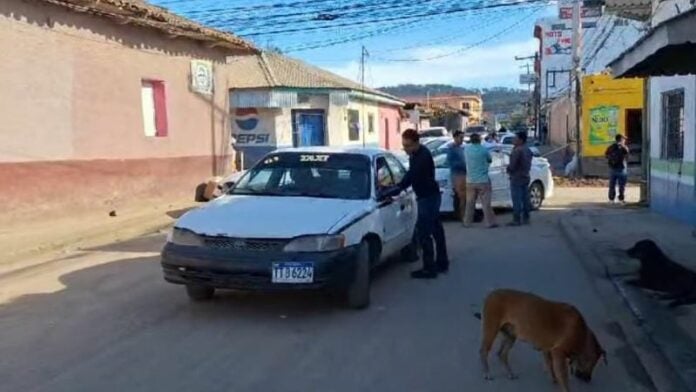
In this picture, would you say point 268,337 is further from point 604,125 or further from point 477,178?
point 604,125

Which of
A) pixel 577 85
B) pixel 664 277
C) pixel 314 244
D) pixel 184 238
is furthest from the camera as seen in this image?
pixel 577 85

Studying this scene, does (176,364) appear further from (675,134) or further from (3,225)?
(675,134)

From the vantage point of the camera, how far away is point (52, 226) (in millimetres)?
13562

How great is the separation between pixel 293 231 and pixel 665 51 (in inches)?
154

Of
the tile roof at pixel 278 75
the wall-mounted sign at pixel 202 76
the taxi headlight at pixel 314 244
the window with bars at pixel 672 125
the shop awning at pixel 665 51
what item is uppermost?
the tile roof at pixel 278 75

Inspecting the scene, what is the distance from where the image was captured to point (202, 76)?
2030 centimetres

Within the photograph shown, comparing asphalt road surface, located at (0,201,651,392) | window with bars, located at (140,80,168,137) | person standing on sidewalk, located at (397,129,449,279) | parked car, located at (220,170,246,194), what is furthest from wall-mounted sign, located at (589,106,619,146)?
person standing on sidewalk, located at (397,129,449,279)

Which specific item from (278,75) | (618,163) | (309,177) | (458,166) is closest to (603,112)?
(618,163)

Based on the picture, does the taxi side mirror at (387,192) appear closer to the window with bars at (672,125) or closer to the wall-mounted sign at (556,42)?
the window with bars at (672,125)

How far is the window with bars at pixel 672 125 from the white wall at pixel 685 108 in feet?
0.50

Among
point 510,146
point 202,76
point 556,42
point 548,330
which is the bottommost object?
point 548,330

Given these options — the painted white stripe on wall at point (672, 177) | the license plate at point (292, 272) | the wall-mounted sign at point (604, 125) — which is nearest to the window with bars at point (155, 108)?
the painted white stripe on wall at point (672, 177)

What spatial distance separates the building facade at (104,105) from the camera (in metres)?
13.4

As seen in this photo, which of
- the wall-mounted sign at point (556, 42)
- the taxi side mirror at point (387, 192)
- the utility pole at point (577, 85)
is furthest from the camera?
the wall-mounted sign at point (556, 42)
